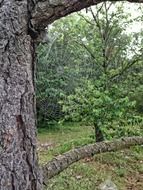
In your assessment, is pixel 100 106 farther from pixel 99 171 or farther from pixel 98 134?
pixel 99 171

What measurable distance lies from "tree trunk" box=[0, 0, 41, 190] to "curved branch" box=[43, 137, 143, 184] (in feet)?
0.74

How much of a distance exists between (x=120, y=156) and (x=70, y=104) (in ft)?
4.34

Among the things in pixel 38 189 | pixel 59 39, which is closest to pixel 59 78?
pixel 59 39

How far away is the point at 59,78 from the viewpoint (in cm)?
980

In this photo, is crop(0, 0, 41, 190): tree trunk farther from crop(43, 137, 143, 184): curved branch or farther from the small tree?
the small tree

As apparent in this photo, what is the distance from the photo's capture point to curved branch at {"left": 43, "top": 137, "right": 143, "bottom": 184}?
1612 millimetres

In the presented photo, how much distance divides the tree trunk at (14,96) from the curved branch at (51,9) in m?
0.04

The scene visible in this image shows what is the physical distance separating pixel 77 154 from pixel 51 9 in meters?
0.81

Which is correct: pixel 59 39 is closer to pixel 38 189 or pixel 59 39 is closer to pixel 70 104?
pixel 70 104

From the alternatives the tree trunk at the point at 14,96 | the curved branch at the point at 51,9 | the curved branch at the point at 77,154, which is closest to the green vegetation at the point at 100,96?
the curved branch at the point at 77,154

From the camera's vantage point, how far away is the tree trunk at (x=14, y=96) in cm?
130

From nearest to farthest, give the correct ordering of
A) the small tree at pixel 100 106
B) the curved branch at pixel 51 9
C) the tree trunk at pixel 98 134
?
1. the curved branch at pixel 51 9
2. the small tree at pixel 100 106
3. the tree trunk at pixel 98 134

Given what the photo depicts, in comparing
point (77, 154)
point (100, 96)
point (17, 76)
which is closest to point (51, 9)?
point (17, 76)

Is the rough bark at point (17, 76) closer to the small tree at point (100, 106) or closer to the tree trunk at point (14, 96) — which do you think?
the tree trunk at point (14, 96)
